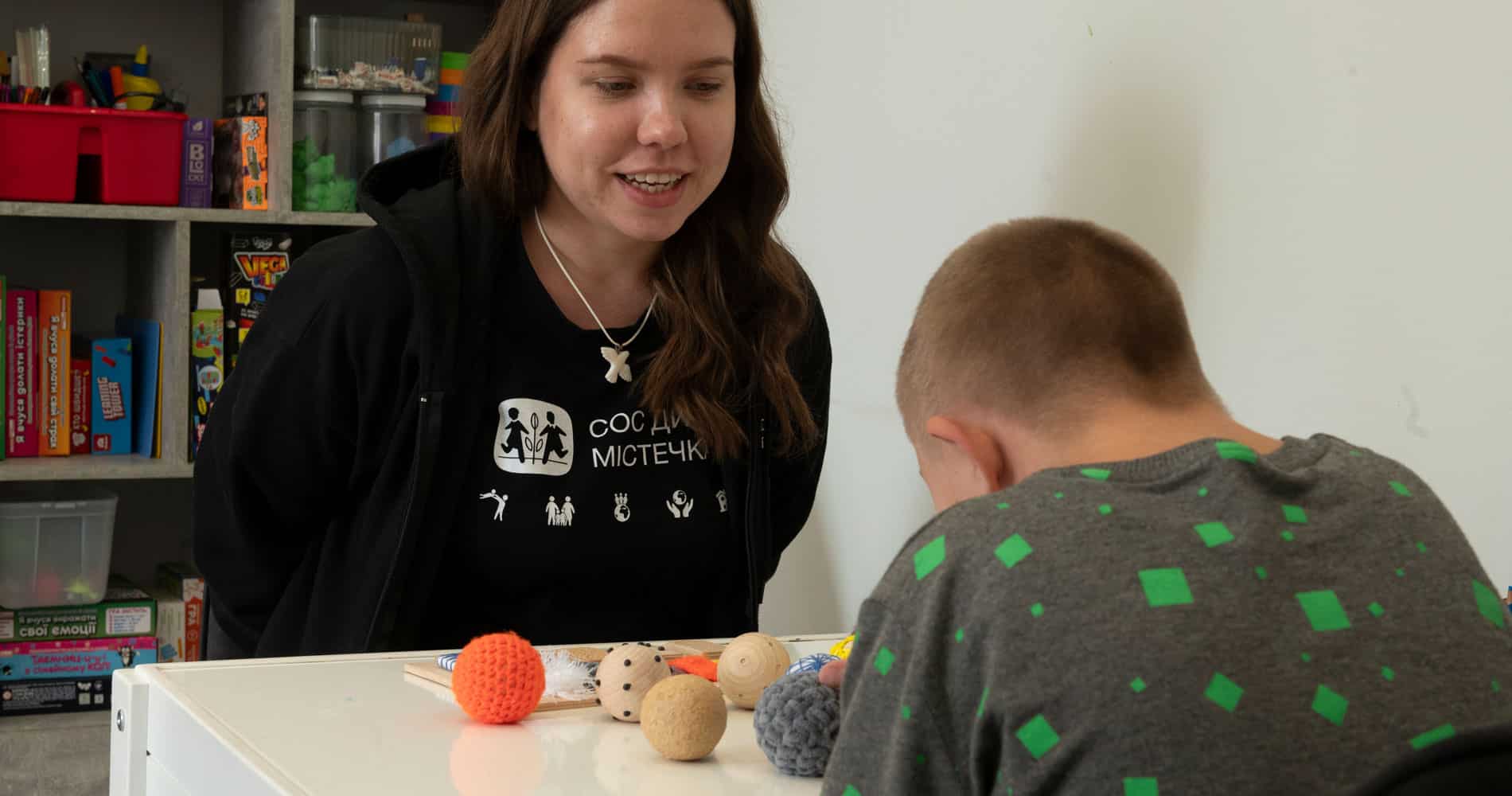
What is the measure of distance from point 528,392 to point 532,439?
0.16 feet

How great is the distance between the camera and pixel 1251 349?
130 centimetres

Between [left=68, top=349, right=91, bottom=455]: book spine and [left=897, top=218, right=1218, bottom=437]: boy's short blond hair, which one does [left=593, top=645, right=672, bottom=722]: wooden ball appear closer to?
[left=897, top=218, right=1218, bottom=437]: boy's short blond hair

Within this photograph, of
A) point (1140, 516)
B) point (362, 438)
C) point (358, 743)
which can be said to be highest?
point (1140, 516)

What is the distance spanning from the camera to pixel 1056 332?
2.36 feet

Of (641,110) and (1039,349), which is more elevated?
(641,110)

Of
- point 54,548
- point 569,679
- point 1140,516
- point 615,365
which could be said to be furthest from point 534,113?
point 54,548

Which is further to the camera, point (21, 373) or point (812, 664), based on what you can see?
point (21, 373)

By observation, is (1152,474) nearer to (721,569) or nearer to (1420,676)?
(1420,676)

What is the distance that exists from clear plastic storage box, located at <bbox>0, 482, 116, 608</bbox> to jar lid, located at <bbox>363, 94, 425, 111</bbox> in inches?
30.5

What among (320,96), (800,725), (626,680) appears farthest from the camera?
(320,96)

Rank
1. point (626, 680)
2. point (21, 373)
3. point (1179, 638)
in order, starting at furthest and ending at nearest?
point (21, 373)
point (626, 680)
point (1179, 638)

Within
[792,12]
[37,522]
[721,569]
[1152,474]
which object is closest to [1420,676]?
[1152,474]

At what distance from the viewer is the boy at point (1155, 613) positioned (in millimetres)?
577

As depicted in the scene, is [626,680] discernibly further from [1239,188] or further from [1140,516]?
[1239,188]
